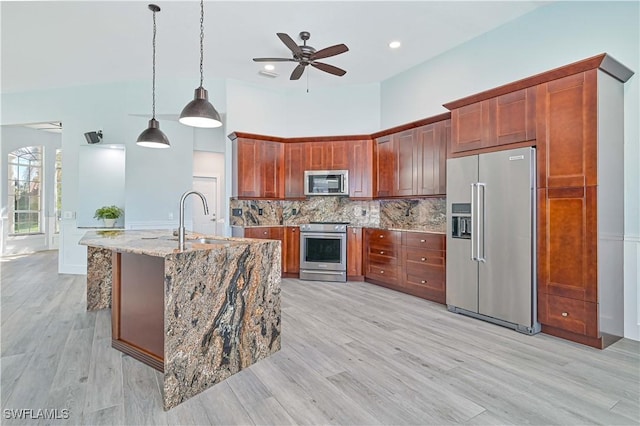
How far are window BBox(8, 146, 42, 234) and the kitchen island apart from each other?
776 centimetres

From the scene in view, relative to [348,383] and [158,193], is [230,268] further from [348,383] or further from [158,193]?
[158,193]

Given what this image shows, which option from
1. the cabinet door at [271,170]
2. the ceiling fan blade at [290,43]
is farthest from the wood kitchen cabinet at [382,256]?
the ceiling fan blade at [290,43]

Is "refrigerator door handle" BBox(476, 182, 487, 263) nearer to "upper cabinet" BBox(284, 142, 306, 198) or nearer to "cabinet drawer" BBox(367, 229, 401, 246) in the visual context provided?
"cabinet drawer" BBox(367, 229, 401, 246)

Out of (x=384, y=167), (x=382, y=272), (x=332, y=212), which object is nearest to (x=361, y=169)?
(x=384, y=167)

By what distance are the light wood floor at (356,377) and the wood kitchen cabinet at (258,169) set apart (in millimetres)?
2662

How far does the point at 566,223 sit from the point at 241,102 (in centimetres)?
499

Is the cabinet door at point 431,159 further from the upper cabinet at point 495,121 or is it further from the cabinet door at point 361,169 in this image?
the cabinet door at point 361,169

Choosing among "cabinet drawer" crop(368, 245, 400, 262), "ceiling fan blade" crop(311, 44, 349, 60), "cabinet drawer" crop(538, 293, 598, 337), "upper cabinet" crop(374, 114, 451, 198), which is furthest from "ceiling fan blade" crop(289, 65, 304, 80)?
"cabinet drawer" crop(538, 293, 598, 337)

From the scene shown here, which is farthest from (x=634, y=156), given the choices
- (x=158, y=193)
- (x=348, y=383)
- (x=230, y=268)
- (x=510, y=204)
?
(x=158, y=193)

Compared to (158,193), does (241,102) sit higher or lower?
higher

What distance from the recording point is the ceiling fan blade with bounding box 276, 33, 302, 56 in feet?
11.5

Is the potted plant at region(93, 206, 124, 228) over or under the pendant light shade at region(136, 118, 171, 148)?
under

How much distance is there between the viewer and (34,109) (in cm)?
634

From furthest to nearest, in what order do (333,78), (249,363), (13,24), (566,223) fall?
(333,78) → (13,24) → (566,223) → (249,363)
